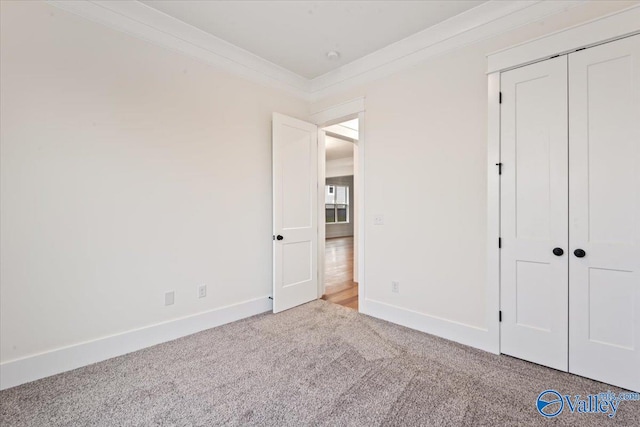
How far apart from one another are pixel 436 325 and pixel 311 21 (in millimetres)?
3040

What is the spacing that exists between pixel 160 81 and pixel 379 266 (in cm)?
281

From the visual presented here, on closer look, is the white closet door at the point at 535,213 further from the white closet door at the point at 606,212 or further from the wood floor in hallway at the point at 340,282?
the wood floor in hallway at the point at 340,282

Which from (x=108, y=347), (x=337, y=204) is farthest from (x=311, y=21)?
(x=337, y=204)

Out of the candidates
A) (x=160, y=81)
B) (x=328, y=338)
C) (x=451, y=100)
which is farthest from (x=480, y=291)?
(x=160, y=81)

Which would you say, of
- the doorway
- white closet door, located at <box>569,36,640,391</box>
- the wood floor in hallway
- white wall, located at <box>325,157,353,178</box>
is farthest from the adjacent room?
white wall, located at <box>325,157,353,178</box>

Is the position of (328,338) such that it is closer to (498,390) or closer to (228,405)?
(228,405)

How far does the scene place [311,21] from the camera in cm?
256

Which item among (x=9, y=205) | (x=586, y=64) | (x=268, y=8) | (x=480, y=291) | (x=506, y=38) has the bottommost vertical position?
(x=480, y=291)

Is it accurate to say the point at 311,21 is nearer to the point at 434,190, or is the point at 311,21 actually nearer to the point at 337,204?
the point at 434,190

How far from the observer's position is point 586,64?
78.1 inches

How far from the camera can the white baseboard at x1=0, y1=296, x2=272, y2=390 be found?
76.3 inches

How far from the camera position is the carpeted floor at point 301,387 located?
1.63 metres

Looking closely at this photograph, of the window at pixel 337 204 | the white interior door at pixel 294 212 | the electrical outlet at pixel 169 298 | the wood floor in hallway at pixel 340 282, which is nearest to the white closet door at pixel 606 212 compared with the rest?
the wood floor in hallway at pixel 340 282

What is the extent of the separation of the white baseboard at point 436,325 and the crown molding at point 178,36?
2.88m
